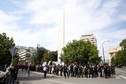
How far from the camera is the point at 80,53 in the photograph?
59031 mm

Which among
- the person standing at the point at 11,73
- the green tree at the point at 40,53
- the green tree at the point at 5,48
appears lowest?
the person standing at the point at 11,73

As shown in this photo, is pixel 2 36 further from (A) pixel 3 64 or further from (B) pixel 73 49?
(B) pixel 73 49

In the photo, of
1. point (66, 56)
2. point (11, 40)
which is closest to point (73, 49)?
point (66, 56)

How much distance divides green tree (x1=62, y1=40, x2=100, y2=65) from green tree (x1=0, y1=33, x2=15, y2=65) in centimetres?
2243

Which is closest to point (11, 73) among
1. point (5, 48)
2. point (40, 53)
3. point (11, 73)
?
point (11, 73)

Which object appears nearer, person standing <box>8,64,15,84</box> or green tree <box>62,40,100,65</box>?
person standing <box>8,64,15,84</box>

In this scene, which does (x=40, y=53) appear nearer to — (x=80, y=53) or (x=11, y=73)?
(x=80, y=53)

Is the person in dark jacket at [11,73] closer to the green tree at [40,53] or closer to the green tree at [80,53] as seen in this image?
the green tree at [80,53]

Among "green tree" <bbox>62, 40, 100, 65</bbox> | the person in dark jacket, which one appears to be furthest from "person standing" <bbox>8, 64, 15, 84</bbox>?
Answer: "green tree" <bbox>62, 40, 100, 65</bbox>

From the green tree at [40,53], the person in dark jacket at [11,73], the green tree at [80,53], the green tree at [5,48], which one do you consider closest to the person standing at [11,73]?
the person in dark jacket at [11,73]

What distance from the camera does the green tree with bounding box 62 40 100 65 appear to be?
2279 inches

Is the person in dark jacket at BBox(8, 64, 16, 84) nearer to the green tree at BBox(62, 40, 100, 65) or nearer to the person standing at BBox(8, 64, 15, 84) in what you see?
the person standing at BBox(8, 64, 15, 84)

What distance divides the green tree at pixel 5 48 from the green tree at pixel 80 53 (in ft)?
73.6

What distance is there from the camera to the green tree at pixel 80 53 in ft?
190
